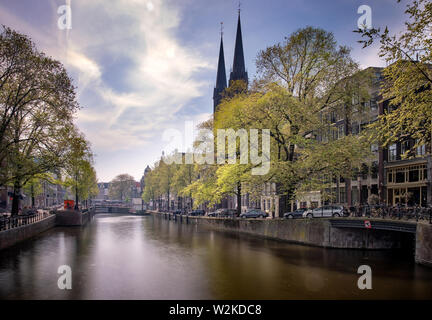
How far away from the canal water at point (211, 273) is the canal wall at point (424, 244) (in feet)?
2.12

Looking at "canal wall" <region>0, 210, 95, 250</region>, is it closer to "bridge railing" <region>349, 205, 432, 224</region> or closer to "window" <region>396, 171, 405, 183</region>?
"bridge railing" <region>349, 205, 432, 224</region>

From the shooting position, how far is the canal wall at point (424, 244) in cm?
2123

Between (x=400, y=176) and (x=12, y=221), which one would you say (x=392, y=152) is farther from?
(x=12, y=221)

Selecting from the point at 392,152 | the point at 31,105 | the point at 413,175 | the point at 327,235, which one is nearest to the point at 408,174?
the point at 413,175

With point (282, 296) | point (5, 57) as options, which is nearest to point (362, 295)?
point (282, 296)

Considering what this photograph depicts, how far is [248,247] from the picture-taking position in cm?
3256

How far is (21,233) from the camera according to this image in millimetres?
34344

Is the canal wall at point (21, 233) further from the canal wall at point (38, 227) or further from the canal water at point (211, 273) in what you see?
the canal water at point (211, 273)

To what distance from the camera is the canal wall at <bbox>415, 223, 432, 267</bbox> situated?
2123 centimetres

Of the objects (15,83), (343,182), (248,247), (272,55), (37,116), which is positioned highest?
(272,55)

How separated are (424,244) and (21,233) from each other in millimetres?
33750

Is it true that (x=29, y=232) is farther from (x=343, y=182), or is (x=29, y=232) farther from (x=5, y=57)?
(x=343, y=182)

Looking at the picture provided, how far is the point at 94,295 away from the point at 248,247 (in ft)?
60.1

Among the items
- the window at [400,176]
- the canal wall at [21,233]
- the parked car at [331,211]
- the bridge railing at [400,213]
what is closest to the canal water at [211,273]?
the canal wall at [21,233]
